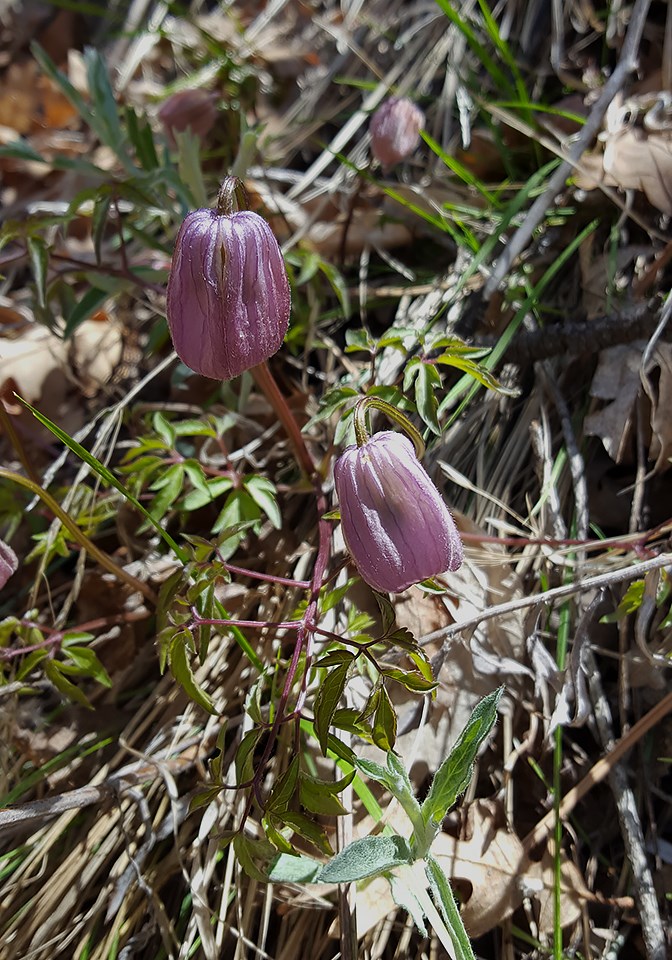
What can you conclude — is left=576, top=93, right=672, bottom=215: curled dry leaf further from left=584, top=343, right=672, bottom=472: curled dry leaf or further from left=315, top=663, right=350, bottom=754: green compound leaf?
left=315, top=663, right=350, bottom=754: green compound leaf

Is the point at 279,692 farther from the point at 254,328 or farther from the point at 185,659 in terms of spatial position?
the point at 254,328

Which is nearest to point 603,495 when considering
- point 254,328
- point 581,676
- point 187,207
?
point 581,676

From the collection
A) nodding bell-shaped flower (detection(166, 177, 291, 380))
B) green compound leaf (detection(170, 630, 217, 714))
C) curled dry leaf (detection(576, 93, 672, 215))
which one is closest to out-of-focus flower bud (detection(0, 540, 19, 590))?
green compound leaf (detection(170, 630, 217, 714))

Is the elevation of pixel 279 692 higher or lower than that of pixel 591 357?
lower

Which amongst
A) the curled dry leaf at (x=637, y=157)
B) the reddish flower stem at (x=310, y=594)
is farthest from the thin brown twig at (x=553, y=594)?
the curled dry leaf at (x=637, y=157)

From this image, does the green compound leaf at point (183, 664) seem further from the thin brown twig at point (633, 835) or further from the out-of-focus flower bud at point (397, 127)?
the out-of-focus flower bud at point (397, 127)
